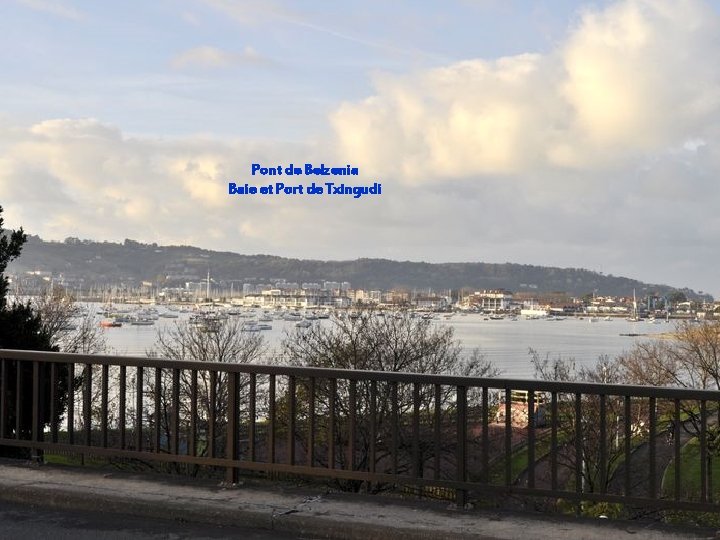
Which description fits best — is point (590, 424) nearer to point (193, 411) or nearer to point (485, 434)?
point (485, 434)

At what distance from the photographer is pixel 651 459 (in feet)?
19.4

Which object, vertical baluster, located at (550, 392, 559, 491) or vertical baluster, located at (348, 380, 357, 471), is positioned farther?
vertical baluster, located at (348, 380, 357, 471)

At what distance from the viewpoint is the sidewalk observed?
5.74 metres

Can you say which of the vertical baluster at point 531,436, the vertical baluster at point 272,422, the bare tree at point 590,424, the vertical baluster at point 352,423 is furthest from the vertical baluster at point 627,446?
the vertical baluster at point 272,422

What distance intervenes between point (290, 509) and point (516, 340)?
143554 millimetres

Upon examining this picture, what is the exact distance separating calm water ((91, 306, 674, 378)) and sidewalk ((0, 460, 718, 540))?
217ft

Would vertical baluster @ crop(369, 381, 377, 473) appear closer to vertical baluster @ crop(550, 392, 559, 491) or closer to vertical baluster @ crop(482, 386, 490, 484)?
vertical baluster @ crop(482, 386, 490, 484)

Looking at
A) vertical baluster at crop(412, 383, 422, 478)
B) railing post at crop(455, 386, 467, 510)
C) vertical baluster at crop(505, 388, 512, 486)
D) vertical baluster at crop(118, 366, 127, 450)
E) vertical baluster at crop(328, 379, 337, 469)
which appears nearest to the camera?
vertical baluster at crop(505, 388, 512, 486)

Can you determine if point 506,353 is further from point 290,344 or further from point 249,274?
point 290,344

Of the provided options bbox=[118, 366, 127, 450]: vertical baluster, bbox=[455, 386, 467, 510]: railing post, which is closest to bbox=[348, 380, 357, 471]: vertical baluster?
bbox=[455, 386, 467, 510]: railing post

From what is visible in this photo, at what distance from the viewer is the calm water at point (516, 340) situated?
335 feet

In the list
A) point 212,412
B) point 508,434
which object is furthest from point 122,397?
point 508,434

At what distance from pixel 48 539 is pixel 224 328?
203ft

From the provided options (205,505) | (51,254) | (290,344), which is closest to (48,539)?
(205,505)
